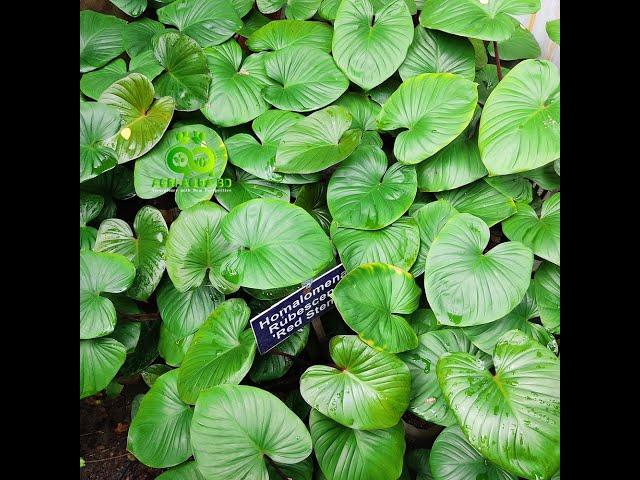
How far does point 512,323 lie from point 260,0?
1096mm

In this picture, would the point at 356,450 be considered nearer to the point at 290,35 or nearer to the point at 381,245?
the point at 381,245

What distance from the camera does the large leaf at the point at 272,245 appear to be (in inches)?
41.0

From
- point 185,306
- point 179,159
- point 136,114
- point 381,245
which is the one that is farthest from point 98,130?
point 381,245

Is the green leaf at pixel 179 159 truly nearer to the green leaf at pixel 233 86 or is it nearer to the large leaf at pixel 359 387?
the green leaf at pixel 233 86

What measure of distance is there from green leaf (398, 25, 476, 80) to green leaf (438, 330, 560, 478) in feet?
2.28

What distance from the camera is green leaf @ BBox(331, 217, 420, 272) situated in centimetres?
115

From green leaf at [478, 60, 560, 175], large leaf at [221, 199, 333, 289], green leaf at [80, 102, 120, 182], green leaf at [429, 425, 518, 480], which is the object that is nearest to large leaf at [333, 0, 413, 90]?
green leaf at [478, 60, 560, 175]

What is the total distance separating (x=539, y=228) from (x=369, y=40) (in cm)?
59

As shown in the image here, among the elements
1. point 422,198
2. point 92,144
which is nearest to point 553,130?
point 422,198

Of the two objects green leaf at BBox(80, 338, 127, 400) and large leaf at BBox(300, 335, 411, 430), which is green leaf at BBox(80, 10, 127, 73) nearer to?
green leaf at BBox(80, 338, 127, 400)

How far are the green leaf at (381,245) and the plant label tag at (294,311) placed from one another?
0.04 m

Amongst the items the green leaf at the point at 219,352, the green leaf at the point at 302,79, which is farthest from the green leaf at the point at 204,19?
the green leaf at the point at 219,352

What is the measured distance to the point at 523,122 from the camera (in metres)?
1.11

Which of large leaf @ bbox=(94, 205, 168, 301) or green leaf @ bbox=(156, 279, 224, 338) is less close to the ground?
large leaf @ bbox=(94, 205, 168, 301)
